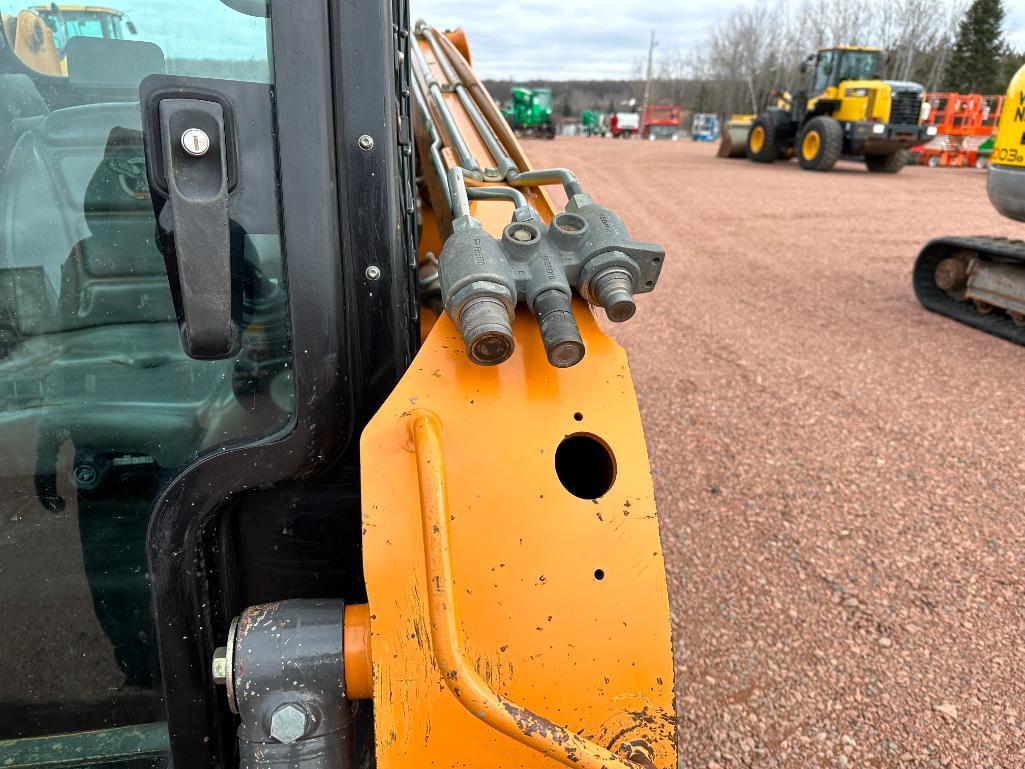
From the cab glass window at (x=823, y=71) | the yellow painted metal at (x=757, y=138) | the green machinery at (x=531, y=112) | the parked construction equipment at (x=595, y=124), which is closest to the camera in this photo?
the cab glass window at (x=823, y=71)

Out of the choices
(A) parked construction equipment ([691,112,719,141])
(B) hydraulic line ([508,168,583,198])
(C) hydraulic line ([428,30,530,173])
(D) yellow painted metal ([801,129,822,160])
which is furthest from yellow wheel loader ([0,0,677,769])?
(A) parked construction equipment ([691,112,719,141])

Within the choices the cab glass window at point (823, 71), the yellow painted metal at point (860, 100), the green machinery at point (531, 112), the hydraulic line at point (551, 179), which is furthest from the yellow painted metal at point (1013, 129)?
the green machinery at point (531, 112)

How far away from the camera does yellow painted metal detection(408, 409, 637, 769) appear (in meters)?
0.96

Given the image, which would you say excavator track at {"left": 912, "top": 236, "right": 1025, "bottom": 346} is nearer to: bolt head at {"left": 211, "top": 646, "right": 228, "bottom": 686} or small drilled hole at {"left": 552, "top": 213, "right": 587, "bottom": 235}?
small drilled hole at {"left": 552, "top": 213, "right": 587, "bottom": 235}

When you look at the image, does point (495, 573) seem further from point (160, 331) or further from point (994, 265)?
point (994, 265)

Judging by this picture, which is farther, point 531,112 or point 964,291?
point 531,112

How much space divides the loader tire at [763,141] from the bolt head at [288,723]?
1957 cm

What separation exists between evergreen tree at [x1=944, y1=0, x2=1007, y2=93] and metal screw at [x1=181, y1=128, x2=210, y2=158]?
145ft

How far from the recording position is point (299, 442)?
1.12 metres

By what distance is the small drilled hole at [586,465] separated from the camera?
121 centimetres

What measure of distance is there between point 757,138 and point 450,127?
19.0m

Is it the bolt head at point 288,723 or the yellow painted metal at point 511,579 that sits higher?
the yellow painted metal at point 511,579

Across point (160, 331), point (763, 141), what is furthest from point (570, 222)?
point (763, 141)

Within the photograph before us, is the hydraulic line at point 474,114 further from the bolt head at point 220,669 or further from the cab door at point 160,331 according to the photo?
the bolt head at point 220,669
